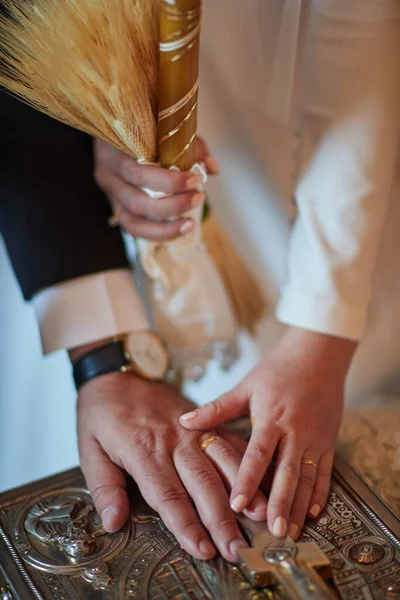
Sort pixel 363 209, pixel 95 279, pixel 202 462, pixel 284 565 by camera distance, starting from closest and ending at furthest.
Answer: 1. pixel 284 565
2. pixel 202 462
3. pixel 363 209
4. pixel 95 279

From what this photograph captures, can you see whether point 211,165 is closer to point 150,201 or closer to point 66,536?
point 150,201

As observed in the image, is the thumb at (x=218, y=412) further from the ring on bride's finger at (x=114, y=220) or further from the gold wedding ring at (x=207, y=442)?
the ring on bride's finger at (x=114, y=220)

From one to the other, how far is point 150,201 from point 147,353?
0.65 ft

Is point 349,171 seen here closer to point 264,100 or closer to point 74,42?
point 264,100

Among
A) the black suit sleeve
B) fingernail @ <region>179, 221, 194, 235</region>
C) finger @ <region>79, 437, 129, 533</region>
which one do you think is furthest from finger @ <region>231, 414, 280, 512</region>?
the black suit sleeve

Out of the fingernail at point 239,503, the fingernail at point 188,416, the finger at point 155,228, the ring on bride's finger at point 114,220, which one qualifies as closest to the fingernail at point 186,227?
the finger at point 155,228

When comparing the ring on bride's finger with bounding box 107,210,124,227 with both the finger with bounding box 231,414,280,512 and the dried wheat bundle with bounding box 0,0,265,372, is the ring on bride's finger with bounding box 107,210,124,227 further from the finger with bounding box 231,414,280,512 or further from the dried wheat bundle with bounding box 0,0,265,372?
the finger with bounding box 231,414,280,512

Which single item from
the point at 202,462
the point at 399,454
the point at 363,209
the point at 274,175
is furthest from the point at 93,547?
the point at 274,175

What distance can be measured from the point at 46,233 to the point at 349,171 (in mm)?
406

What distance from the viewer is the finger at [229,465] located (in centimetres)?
70

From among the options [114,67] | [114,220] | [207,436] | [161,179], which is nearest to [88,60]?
[114,67]

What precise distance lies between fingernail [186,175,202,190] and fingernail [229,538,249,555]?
371mm

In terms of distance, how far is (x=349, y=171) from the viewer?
849 mm

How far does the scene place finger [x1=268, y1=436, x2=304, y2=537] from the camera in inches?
26.8
